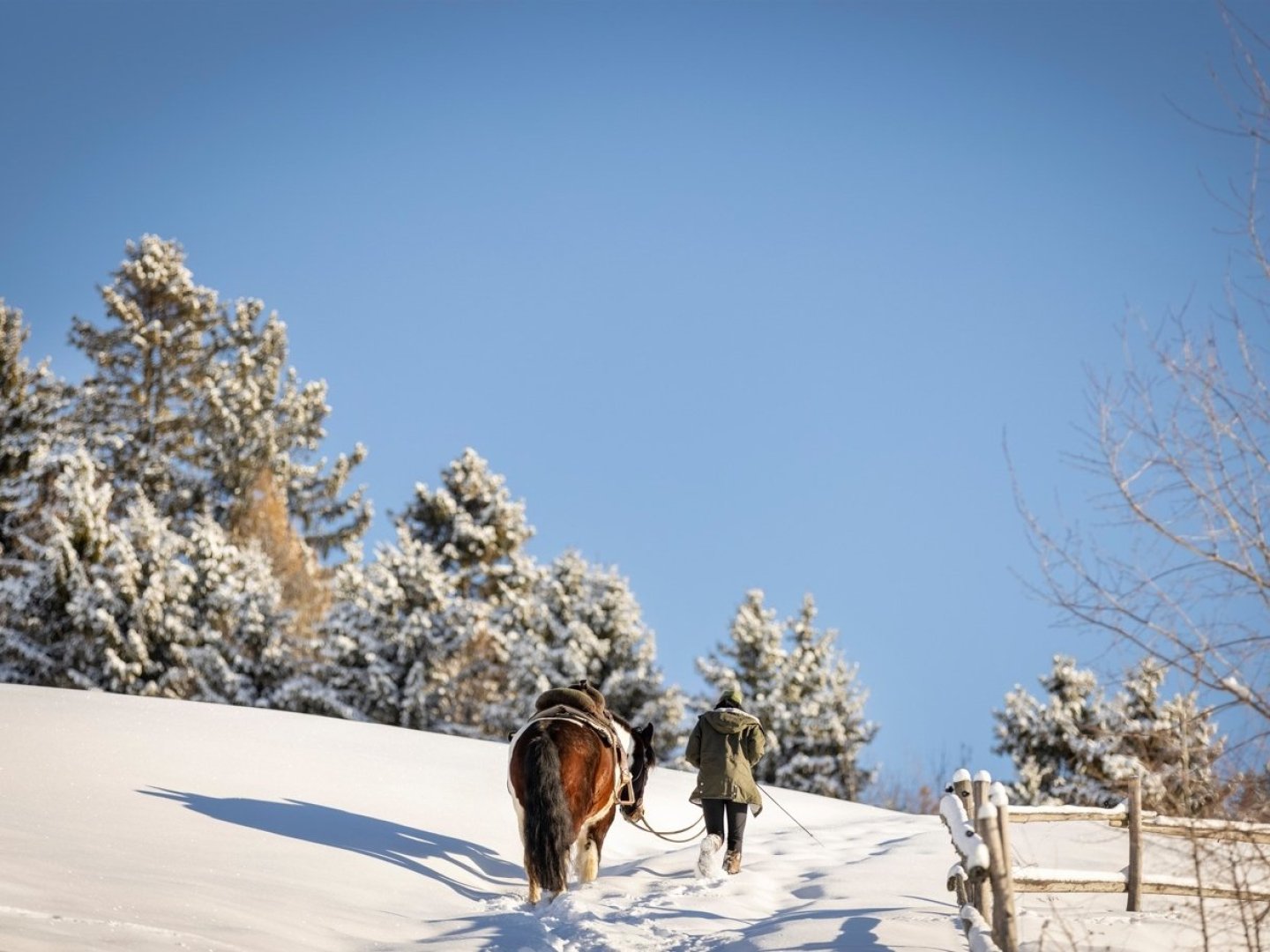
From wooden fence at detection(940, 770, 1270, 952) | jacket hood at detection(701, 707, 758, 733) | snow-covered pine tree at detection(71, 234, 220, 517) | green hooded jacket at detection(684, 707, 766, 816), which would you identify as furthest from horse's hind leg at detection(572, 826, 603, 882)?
snow-covered pine tree at detection(71, 234, 220, 517)

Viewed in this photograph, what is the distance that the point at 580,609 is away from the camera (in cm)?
3225

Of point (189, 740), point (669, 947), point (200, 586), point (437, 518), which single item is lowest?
point (669, 947)

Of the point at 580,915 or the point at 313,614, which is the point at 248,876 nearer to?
the point at 580,915

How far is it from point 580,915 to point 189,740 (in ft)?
25.5

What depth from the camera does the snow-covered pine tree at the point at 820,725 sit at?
32.3m

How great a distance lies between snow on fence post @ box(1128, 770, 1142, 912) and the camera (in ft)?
29.2

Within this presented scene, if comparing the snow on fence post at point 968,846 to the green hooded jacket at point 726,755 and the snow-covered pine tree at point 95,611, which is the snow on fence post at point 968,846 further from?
the snow-covered pine tree at point 95,611

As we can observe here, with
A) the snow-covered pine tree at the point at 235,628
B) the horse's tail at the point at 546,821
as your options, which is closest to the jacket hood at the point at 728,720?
the horse's tail at the point at 546,821

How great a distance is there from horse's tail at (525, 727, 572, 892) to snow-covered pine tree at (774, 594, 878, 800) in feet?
77.2

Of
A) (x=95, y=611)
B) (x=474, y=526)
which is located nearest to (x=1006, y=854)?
(x=95, y=611)

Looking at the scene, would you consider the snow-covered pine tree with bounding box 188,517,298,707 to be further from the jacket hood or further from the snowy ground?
the jacket hood

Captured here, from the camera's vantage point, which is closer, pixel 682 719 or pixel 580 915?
pixel 580 915

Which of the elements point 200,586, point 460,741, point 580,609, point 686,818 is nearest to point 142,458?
point 200,586

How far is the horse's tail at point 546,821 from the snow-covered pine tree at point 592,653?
2084cm
